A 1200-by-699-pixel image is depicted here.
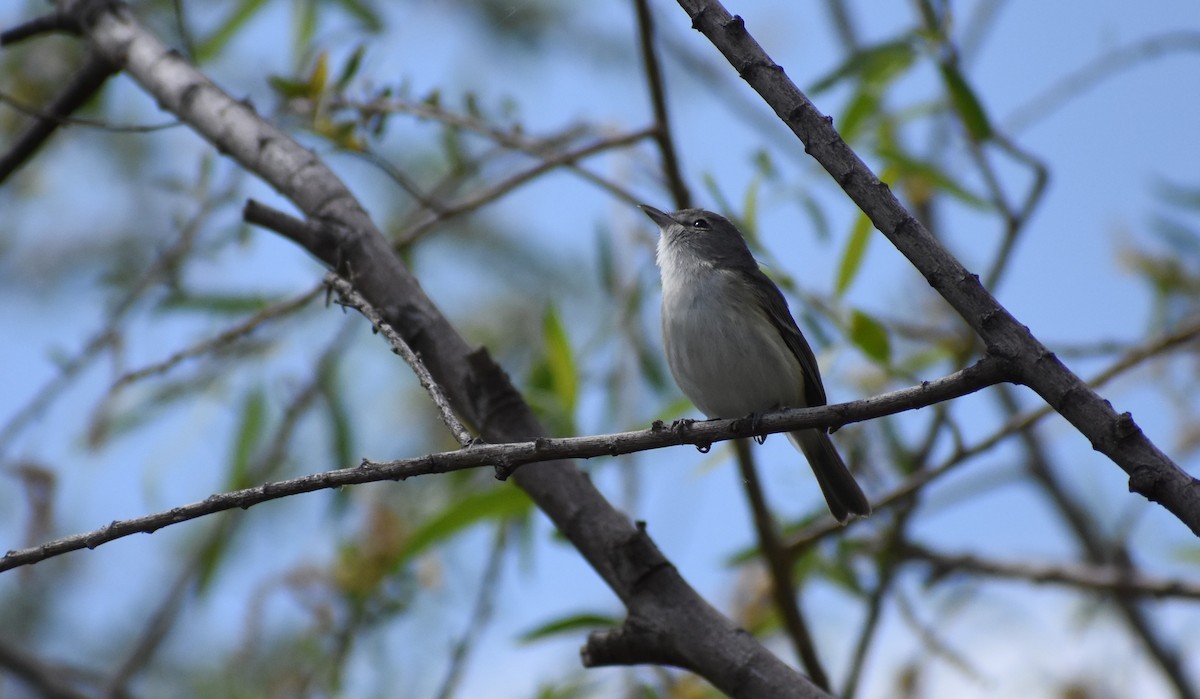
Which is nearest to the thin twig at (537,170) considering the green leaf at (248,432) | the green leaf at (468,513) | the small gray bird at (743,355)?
the small gray bird at (743,355)

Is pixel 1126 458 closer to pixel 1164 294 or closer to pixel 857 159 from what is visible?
pixel 857 159

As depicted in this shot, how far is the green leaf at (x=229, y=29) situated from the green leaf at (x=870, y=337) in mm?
2858

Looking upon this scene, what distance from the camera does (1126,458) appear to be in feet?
5.74

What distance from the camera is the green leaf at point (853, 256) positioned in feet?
12.5

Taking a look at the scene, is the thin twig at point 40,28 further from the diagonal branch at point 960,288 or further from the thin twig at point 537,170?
the diagonal branch at point 960,288

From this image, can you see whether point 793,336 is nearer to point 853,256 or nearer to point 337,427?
point 853,256

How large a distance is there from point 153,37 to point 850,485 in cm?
291

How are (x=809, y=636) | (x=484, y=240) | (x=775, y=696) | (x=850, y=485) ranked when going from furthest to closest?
(x=484, y=240)
(x=850, y=485)
(x=809, y=636)
(x=775, y=696)

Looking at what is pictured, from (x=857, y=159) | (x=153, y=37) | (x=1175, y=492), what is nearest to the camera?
(x=1175, y=492)

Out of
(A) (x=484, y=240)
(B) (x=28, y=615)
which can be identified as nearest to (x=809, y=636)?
(A) (x=484, y=240)

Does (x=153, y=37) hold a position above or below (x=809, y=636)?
above

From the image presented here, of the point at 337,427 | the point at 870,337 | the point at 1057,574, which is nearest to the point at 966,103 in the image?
the point at 870,337

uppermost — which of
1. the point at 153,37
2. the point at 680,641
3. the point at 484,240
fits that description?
the point at 484,240

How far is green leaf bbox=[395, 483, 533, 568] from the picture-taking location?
3.63 m
